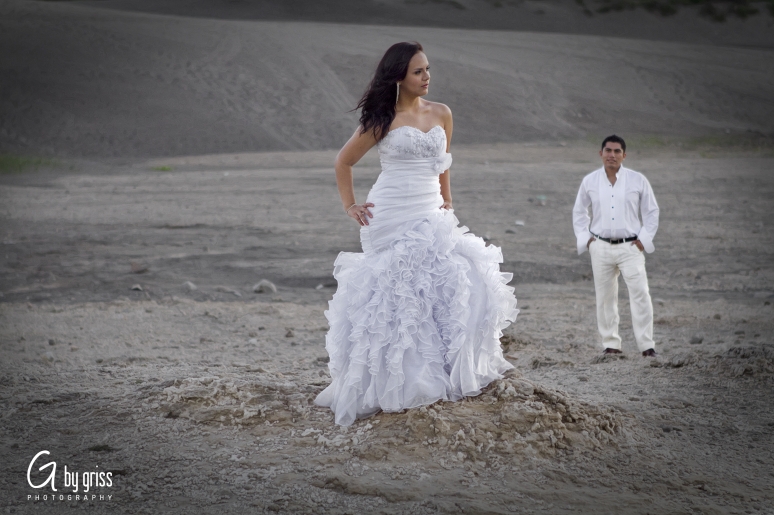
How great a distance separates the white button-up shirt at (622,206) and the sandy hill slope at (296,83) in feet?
72.5

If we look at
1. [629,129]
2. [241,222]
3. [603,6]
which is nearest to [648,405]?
[241,222]

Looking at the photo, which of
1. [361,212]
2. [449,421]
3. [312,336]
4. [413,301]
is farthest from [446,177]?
[312,336]

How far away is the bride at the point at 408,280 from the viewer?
14.2 ft

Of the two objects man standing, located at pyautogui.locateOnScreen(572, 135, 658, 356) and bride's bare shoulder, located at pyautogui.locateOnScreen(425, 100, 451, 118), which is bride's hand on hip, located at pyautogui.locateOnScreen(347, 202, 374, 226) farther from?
man standing, located at pyautogui.locateOnScreen(572, 135, 658, 356)

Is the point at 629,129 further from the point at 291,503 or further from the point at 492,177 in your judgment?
the point at 291,503

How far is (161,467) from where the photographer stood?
14.2ft

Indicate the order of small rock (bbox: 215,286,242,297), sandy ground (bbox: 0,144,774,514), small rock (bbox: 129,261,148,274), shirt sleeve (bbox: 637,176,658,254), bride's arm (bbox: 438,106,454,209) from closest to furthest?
sandy ground (bbox: 0,144,774,514), bride's arm (bbox: 438,106,454,209), shirt sleeve (bbox: 637,176,658,254), small rock (bbox: 215,286,242,297), small rock (bbox: 129,261,148,274)

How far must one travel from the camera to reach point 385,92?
14.2ft

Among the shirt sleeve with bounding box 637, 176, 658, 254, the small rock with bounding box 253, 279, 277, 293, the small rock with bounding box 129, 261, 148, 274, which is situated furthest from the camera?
the small rock with bounding box 129, 261, 148, 274

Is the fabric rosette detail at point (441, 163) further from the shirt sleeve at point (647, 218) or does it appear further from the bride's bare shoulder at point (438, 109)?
the shirt sleeve at point (647, 218)

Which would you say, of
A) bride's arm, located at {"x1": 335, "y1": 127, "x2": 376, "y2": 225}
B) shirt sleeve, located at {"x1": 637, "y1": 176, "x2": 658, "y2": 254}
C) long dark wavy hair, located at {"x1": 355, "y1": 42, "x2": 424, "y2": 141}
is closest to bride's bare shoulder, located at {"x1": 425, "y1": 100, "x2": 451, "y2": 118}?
long dark wavy hair, located at {"x1": 355, "y1": 42, "x2": 424, "y2": 141}

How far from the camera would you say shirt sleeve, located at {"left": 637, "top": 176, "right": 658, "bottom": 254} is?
21.3 feet

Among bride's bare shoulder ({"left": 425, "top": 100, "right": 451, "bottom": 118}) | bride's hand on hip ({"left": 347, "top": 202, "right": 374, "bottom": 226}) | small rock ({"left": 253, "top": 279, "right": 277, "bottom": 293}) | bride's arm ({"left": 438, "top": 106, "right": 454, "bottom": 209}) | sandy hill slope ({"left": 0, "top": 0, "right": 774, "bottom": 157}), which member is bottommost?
small rock ({"left": 253, "top": 279, "right": 277, "bottom": 293})

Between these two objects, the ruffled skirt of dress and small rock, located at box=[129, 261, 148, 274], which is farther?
small rock, located at box=[129, 261, 148, 274]
